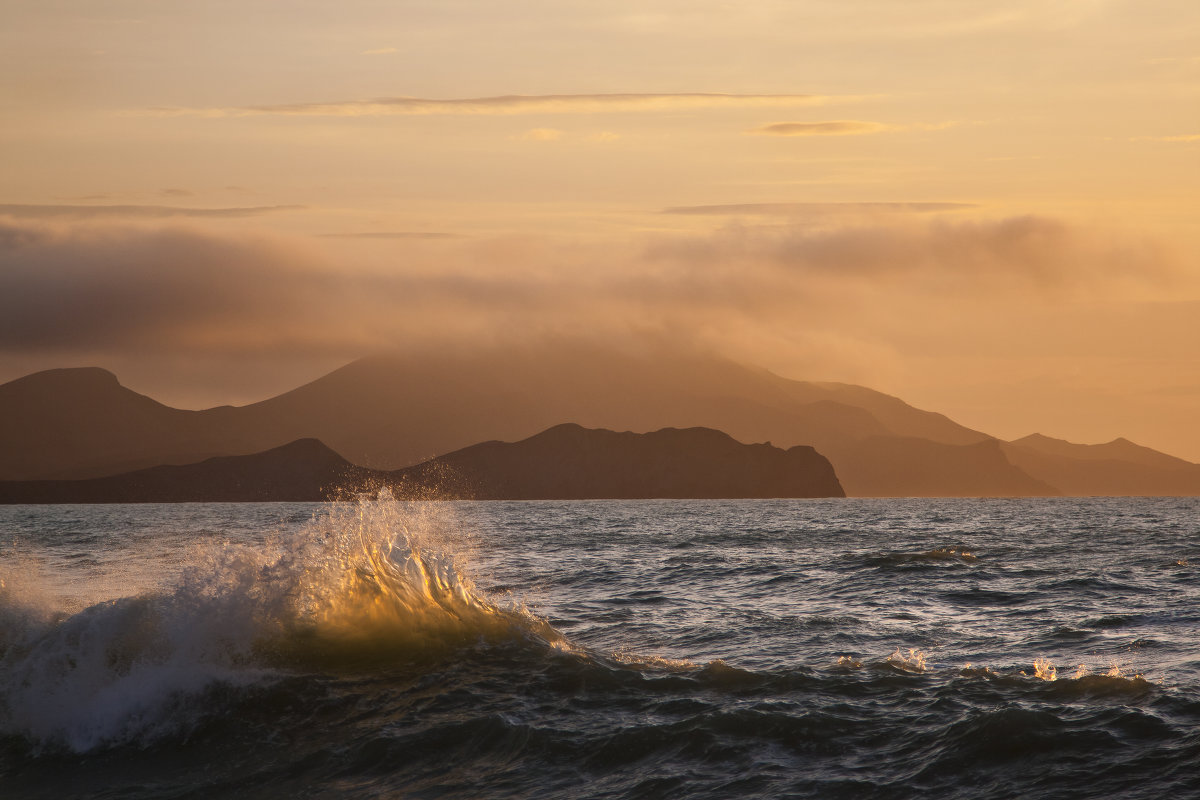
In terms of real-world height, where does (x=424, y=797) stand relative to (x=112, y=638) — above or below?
below

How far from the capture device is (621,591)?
27.6m

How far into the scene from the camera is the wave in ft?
42.1

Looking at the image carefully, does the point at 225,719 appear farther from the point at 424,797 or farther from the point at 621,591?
the point at 621,591

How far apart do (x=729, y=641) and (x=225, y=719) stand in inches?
347

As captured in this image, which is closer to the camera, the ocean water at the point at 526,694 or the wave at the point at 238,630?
the ocean water at the point at 526,694

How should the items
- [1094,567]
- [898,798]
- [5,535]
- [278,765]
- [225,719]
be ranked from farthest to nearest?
[5,535], [1094,567], [225,719], [278,765], [898,798]

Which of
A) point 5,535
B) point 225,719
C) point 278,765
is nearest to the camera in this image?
point 278,765

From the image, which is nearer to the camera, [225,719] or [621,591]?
[225,719]

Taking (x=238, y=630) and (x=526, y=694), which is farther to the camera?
(x=238, y=630)

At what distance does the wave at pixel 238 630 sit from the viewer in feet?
42.1

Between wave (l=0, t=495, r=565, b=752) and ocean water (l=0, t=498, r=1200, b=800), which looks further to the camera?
wave (l=0, t=495, r=565, b=752)

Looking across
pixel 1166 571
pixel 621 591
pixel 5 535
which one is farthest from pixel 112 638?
pixel 5 535

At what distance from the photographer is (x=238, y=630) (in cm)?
1445

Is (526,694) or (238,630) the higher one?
(238,630)
